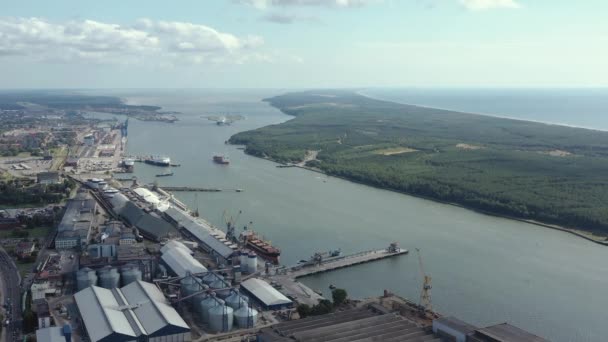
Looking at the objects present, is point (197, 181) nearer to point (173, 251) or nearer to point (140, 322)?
point (173, 251)

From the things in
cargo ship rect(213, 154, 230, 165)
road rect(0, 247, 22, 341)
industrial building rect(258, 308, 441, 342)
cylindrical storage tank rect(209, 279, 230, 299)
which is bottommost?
road rect(0, 247, 22, 341)

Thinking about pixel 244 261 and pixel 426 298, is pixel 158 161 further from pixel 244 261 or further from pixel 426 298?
pixel 426 298

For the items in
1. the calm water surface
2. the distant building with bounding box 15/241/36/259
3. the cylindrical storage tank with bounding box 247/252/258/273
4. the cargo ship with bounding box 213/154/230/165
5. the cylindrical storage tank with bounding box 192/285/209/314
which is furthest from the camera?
the cargo ship with bounding box 213/154/230/165

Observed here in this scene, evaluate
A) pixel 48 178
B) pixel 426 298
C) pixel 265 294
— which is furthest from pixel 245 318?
pixel 48 178

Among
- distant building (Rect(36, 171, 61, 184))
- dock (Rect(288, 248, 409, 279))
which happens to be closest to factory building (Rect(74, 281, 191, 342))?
dock (Rect(288, 248, 409, 279))

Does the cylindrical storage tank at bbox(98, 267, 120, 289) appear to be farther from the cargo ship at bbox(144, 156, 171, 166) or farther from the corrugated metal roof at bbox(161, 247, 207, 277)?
the cargo ship at bbox(144, 156, 171, 166)

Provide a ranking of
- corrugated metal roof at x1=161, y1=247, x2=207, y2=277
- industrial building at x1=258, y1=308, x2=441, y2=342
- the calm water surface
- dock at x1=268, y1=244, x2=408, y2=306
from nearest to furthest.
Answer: industrial building at x1=258, y1=308, x2=441, y2=342 < the calm water surface < dock at x1=268, y1=244, x2=408, y2=306 < corrugated metal roof at x1=161, y1=247, x2=207, y2=277

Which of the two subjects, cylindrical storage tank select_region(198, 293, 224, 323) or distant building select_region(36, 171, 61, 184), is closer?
cylindrical storage tank select_region(198, 293, 224, 323)
